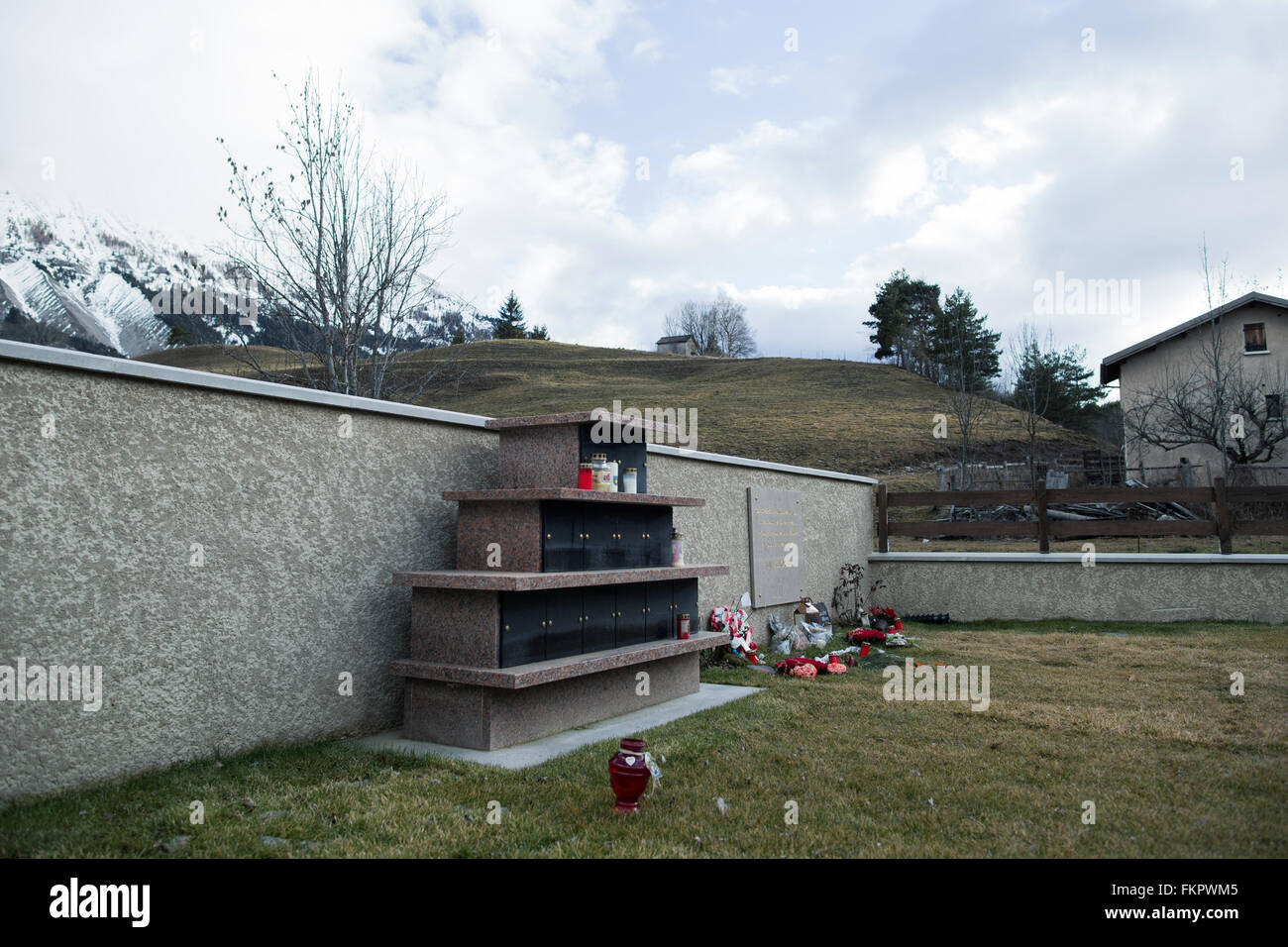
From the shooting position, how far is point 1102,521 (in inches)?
412

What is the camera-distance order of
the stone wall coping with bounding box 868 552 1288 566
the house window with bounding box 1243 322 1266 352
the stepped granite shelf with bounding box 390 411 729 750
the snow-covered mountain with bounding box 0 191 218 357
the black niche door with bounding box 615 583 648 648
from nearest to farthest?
the stepped granite shelf with bounding box 390 411 729 750, the black niche door with bounding box 615 583 648 648, the stone wall coping with bounding box 868 552 1288 566, the house window with bounding box 1243 322 1266 352, the snow-covered mountain with bounding box 0 191 218 357

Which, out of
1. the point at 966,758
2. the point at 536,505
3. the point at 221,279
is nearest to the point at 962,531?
the point at 966,758

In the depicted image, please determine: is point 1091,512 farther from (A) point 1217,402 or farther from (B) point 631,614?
(B) point 631,614

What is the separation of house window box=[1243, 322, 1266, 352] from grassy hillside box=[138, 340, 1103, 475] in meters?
6.57

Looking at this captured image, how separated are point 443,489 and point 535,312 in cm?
7344

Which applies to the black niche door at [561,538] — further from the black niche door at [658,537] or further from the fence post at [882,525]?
the fence post at [882,525]

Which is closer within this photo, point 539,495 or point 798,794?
point 798,794

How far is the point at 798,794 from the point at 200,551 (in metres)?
3.32

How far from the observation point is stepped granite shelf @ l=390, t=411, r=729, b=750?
4.48 metres

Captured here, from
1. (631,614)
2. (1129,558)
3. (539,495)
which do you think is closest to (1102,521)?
(1129,558)

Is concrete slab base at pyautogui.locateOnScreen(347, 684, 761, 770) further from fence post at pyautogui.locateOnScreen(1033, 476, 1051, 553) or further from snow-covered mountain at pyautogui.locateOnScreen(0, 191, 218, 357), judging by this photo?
snow-covered mountain at pyautogui.locateOnScreen(0, 191, 218, 357)

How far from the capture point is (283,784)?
11.9 feet

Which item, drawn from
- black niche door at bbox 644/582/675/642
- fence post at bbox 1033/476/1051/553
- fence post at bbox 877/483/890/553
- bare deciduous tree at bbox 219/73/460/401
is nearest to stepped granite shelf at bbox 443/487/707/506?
black niche door at bbox 644/582/675/642
